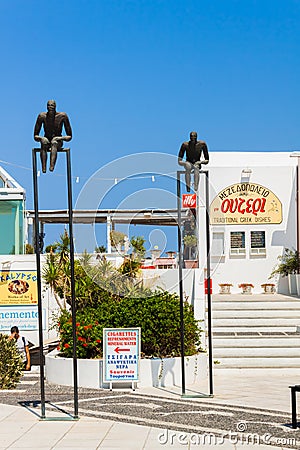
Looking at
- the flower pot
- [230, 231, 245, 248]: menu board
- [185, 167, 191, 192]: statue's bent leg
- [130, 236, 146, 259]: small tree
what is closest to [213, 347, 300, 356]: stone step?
[130, 236, 146, 259]: small tree

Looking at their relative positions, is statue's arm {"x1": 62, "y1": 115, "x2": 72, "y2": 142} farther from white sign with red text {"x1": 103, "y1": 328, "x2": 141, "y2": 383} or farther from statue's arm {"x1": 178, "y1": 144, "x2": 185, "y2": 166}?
white sign with red text {"x1": 103, "y1": 328, "x2": 141, "y2": 383}

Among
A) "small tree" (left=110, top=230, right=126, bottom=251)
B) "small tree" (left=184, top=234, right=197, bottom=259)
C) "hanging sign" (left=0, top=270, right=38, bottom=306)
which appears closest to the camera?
"small tree" (left=110, top=230, right=126, bottom=251)

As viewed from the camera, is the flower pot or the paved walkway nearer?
the paved walkway

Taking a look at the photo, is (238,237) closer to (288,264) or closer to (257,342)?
(288,264)

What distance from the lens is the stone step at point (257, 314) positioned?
20047 mm

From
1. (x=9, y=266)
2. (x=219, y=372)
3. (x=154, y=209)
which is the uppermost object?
(x=154, y=209)

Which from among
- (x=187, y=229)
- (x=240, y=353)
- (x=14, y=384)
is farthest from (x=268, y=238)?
(x=14, y=384)

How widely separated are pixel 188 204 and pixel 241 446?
267 inches

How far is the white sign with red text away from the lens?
1330 centimetres

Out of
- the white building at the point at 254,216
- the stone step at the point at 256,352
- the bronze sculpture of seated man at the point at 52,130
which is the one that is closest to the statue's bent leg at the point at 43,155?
the bronze sculpture of seated man at the point at 52,130

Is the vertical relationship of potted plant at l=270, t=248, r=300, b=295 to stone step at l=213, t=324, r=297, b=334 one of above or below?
above

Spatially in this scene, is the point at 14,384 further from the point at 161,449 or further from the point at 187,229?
the point at 161,449

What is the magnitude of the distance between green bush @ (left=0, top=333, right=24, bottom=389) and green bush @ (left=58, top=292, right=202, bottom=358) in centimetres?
112

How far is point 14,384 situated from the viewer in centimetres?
1355
